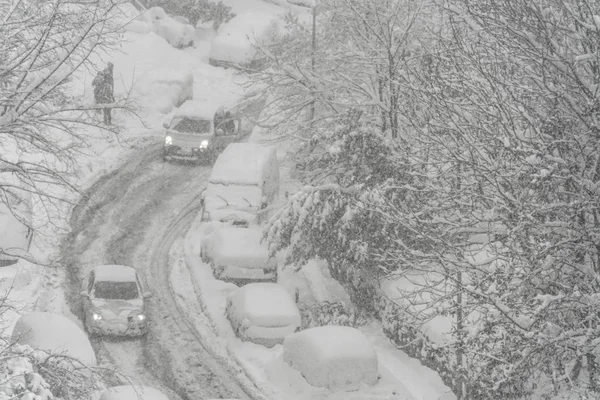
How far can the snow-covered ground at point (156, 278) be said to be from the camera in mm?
19016

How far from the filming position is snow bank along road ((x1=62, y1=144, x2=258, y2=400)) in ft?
63.1

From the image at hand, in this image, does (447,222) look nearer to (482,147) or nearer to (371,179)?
(482,147)

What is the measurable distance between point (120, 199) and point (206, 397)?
1146 cm

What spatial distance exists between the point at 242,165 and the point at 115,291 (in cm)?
739

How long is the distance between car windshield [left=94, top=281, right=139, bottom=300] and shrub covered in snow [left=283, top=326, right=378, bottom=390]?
4.43 meters

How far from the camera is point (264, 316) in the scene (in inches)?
806

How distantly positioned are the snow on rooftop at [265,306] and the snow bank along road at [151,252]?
128cm

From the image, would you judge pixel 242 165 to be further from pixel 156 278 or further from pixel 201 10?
pixel 201 10

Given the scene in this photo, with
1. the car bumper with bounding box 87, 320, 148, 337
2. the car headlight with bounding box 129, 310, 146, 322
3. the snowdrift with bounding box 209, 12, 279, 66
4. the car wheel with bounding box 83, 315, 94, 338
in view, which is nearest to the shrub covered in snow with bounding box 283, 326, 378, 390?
the car headlight with bounding box 129, 310, 146, 322

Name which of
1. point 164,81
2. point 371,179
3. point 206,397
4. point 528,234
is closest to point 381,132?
point 371,179

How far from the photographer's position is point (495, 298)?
12.4 m

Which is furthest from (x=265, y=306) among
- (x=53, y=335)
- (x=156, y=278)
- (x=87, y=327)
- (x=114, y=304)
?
(x=53, y=335)

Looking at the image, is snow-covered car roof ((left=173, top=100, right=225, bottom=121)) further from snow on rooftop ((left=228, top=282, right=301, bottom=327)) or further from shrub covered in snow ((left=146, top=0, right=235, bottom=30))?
shrub covered in snow ((left=146, top=0, right=235, bottom=30))

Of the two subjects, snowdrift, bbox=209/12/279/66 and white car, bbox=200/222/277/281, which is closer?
white car, bbox=200/222/277/281
